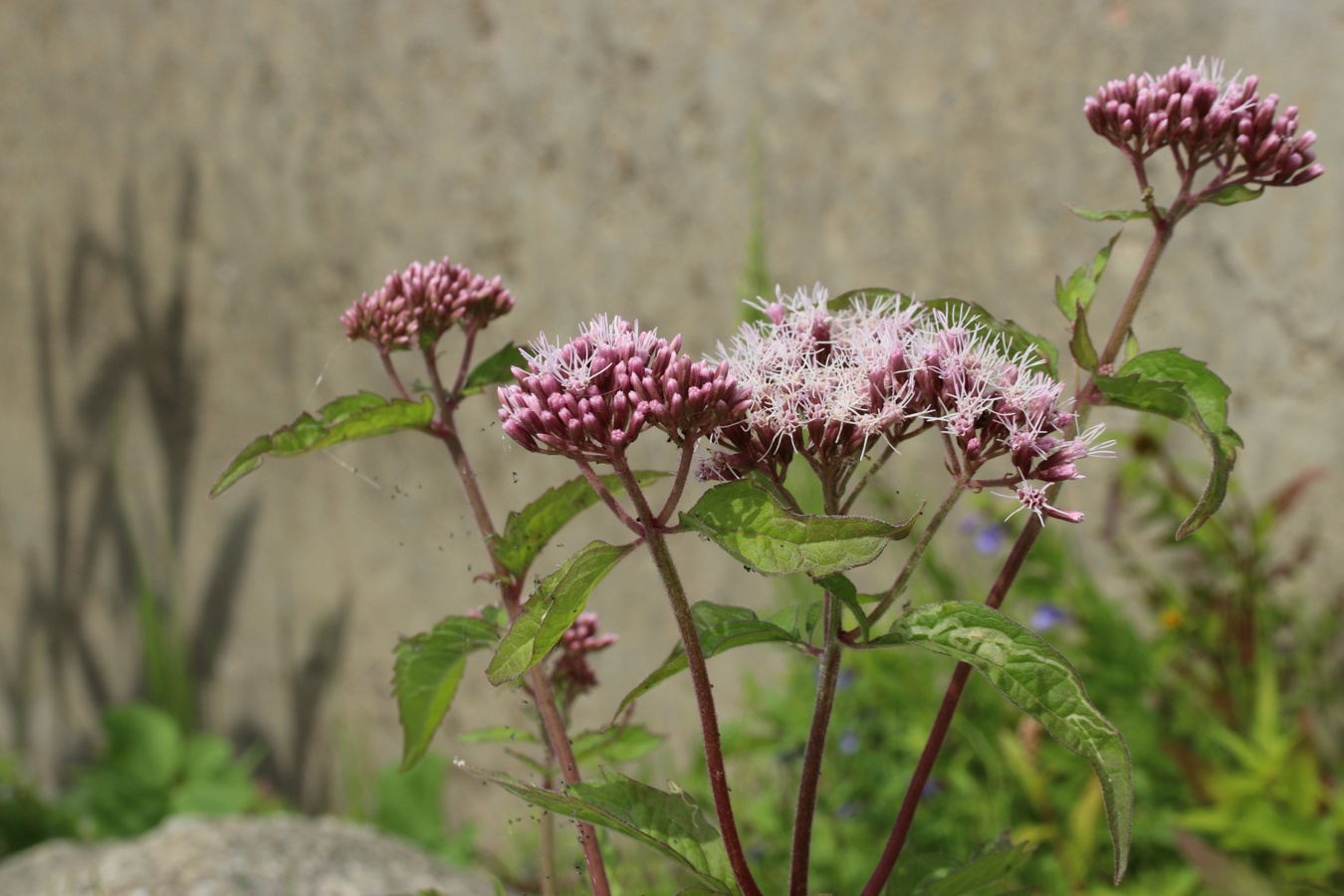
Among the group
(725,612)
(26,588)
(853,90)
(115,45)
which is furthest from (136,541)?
(725,612)

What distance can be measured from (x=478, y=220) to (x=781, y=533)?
277 cm

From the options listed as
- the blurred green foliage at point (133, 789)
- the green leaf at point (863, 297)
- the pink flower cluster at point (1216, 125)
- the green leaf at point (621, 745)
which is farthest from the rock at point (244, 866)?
the pink flower cluster at point (1216, 125)

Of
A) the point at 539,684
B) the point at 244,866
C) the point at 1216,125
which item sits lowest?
the point at 244,866

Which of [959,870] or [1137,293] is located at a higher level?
[1137,293]

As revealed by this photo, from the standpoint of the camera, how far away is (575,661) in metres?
1.20

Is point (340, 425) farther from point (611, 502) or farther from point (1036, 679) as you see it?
point (1036, 679)

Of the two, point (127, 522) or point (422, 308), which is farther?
point (127, 522)

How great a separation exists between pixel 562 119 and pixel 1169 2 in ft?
4.96

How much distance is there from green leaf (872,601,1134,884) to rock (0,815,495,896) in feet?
4.97

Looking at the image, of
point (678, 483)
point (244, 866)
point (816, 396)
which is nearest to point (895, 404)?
point (816, 396)

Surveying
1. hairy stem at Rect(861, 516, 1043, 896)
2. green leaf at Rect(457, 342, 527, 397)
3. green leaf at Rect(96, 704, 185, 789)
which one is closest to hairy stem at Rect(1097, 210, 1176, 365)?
hairy stem at Rect(861, 516, 1043, 896)

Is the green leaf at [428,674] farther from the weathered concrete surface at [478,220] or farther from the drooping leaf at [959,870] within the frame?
the weathered concrete surface at [478,220]

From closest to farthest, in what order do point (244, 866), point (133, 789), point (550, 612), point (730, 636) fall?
point (550, 612), point (730, 636), point (244, 866), point (133, 789)

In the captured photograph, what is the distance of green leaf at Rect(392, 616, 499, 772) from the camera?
1019 millimetres
